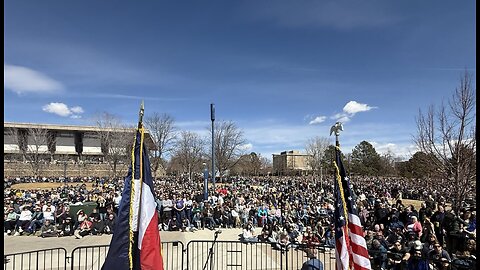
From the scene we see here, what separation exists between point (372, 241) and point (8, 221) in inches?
615

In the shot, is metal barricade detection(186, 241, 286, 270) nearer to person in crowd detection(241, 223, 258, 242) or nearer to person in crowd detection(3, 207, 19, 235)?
→ person in crowd detection(241, 223, 258, 242)

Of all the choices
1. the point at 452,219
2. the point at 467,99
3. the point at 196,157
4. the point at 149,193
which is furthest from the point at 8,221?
the point at 196,157

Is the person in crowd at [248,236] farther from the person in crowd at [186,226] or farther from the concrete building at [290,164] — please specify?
the concrete building at [290,164]

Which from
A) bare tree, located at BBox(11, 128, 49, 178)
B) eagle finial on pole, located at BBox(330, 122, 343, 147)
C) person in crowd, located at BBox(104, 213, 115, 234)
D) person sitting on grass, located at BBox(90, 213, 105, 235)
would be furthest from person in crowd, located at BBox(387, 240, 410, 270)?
bare tree, located at BBox(11, 128, 49, 178)

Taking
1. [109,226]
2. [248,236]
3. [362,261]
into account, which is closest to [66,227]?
[109,226]

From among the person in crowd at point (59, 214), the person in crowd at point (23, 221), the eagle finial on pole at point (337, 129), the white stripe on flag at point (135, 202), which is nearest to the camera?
the white stripe on flag at point (135, 202)

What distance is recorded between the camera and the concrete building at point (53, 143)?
62.4 meters

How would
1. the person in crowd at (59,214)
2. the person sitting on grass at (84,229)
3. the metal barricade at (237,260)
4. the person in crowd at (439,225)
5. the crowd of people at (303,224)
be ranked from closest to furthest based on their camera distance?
the crowd of people at (303,224)
the metal barricade at (237,260)
the person in crowd at (439,225)
the person sitting on grass at (84,229)
the person in crowd at (59,214)

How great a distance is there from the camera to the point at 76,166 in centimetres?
6594

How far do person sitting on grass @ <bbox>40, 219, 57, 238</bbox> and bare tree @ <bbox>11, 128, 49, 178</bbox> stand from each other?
5092 centimetres

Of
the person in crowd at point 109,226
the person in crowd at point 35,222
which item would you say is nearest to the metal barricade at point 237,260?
the person in crowd at point 109,226

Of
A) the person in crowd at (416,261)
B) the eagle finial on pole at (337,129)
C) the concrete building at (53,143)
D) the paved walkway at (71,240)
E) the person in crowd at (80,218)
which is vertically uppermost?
the concrete building at (53,143)

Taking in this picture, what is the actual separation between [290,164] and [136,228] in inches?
4070

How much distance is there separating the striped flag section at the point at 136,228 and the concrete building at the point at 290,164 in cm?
7439
